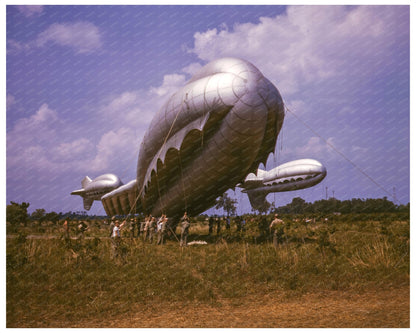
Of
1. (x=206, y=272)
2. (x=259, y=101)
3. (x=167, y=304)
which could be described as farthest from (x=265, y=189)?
(x=167, y=304)

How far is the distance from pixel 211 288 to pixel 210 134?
32.0ft

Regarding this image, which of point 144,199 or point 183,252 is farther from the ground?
point 144,199

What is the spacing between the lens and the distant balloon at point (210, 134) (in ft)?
49.9

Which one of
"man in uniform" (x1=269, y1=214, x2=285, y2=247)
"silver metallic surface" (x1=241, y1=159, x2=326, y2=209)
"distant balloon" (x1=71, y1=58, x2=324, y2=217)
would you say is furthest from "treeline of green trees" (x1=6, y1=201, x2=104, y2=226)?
"silver metallic surface" (x1=241, y1=159, x2=326, y2=209)

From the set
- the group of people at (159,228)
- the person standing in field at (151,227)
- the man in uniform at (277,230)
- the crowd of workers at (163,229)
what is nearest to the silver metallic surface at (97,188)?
the crowd of workers at (163,229)

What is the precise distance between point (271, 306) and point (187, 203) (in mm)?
13721

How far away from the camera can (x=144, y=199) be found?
73.7 ft

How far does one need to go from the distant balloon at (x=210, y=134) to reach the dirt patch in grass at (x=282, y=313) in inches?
298

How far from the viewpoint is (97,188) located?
113 ft

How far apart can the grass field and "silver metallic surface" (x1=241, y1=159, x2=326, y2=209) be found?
1070 inches

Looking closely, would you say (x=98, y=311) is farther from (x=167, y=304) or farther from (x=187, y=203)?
(x=187, y=203)

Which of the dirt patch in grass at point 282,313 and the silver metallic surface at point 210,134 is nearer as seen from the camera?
the dirt patch in grass at point 282,313

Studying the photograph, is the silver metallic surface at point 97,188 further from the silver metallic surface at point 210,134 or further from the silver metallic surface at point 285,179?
the silver metallic surface at point 285,179

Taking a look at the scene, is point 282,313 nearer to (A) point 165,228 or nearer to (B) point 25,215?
(A) point 165,228
